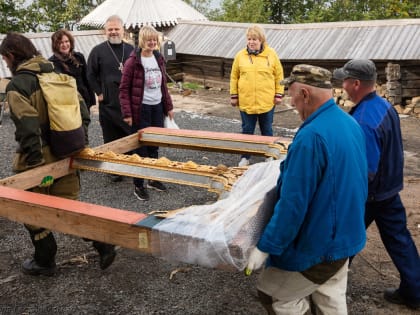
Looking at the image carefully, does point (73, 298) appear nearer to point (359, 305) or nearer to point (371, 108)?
point (359, 305)

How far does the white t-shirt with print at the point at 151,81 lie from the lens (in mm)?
5191

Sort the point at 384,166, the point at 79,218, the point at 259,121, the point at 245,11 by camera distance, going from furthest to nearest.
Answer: the point at 245,11 < the point at 259,121 < the point at 384,166 < the point at 79,218

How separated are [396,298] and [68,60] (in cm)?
437

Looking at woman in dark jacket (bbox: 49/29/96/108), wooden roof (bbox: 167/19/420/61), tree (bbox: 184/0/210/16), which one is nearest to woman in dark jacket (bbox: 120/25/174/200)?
woman in dark jacket (bbox: 49/29/96/108)

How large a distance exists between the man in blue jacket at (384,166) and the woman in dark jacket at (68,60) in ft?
11.7

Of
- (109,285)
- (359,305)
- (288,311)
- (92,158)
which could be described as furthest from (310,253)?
(92,158)

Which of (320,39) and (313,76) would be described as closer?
(313,76)

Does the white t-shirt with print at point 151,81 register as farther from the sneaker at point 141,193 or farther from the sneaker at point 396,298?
the sneaker at point 396,298

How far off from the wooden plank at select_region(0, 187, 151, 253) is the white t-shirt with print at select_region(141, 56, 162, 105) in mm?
2397

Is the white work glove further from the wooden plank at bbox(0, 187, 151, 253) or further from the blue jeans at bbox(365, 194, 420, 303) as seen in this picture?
the blue jeans at bbox(365, 194, 420, 303)

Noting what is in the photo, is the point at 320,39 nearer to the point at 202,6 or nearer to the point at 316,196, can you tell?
the point at 316,196

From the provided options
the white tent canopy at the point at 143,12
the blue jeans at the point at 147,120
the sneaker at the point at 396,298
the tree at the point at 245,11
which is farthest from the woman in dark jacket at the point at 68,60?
the tree at the point at 245,11

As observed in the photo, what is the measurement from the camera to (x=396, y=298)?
336 cm

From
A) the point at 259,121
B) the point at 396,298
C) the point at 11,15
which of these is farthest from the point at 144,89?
the point at 11,15
